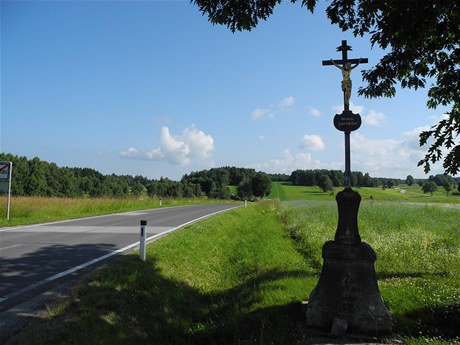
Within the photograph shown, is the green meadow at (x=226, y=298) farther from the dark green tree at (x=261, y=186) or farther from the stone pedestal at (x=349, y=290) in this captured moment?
the dark green tree at (x=261, y=186)

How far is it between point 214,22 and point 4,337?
177 inches

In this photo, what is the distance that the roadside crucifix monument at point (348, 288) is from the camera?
4.77 m

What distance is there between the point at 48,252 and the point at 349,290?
682cm

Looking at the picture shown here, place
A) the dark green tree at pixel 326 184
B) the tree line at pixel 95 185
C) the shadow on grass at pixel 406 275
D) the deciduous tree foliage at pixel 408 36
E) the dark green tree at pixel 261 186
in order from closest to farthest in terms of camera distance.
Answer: the deciduous tree foliage at pixel 408 36, the shadow on grass at pixel 406 275, the tree line at pixel 95 185, the dark green tree at pixel 326 184, the dark green tree at pixel 261 186

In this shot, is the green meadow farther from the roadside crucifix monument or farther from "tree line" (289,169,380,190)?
"tree line" (289,169,380,190)

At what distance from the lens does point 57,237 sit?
10758 mm

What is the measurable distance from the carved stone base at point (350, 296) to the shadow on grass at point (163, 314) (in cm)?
40

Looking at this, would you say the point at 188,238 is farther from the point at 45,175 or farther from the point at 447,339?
the point at 45,175

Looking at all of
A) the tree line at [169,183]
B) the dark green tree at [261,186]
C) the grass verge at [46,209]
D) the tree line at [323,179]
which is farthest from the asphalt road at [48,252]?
the tree line at [323,179]

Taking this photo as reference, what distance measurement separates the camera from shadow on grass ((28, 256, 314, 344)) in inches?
180

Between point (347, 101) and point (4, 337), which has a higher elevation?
point (347, 101)

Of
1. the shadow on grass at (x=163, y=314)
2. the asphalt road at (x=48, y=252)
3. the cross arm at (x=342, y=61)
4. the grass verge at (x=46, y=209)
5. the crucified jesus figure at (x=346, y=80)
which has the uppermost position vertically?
the cross arm at (x=342, y=61)

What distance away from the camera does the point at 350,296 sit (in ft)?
16.1

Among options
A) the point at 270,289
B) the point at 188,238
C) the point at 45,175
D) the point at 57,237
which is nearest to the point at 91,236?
the point at 57,237
